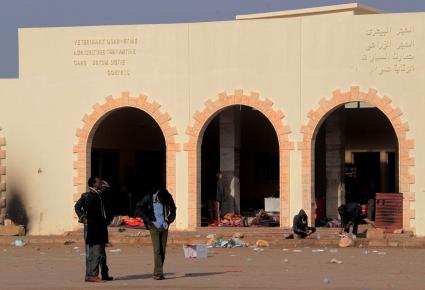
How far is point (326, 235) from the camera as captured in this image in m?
25.2

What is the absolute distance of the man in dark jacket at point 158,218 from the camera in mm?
16766

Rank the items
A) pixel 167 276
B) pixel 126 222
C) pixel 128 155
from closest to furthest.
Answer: pixel 167 276, pixel 126 222, pixel 128 155

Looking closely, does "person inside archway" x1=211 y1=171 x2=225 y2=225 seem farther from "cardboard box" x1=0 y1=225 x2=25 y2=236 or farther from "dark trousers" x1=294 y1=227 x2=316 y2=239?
"cardboard box" x1=0 y1=225 x2=25 y2=236

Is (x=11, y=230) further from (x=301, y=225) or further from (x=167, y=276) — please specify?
(x=167, y=276)

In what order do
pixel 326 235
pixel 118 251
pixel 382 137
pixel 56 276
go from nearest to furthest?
pixel 56 276 < pixel 118 251 < pixel 326 235 < pixel 382 137

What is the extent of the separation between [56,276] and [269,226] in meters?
10.2

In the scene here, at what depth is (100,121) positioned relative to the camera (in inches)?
1090

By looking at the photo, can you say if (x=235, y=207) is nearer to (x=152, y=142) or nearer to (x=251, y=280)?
(x=152, y=142)

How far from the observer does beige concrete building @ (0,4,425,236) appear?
83.1 feet

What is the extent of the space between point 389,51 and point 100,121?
7453 mm

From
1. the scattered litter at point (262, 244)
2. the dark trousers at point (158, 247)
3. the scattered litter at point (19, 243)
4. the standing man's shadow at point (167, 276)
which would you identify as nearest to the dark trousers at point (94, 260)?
the standing man's shadow at point (167, 276)

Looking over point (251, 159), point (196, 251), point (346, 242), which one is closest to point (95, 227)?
point (196, 251)

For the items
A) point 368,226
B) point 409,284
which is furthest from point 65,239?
point 409,284

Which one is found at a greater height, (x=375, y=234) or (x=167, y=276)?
(x=375, y=234)
